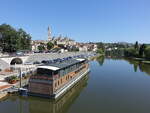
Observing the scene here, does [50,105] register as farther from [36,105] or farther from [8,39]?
[8,39]

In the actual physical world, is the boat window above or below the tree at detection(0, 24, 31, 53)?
below

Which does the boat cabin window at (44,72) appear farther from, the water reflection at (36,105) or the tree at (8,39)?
the tree at (8,39)

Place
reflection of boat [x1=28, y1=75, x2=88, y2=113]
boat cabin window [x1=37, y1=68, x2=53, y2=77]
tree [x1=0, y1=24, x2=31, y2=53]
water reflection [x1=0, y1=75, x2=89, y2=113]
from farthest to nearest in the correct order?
tree [x1=0, y1=24, x2=31, y2=53]
boat cabin window [x1=37, y1=68, x2=53, y2=77]
reflection of boat [x1=28, y1=75, x2=88, y2=113]
water reflection [x1=0, y1=75, x2=89, y2=113]

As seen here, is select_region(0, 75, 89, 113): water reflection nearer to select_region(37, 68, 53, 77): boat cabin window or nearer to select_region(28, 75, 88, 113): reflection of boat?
select_region(28, 75, 88, 113): reflection of boat

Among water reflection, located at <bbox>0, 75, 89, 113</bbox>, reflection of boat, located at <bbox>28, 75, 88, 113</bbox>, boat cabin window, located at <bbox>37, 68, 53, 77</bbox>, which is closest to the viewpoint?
water reflection, located at <bbox>0, 75, 89, 113</bbox>

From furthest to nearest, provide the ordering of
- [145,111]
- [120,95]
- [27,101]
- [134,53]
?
1. [134,53]
2. [120,95]
3. [27,101]
4. [145,111]

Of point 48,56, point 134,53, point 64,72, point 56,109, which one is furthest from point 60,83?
point 134,53

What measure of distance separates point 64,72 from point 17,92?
778cm

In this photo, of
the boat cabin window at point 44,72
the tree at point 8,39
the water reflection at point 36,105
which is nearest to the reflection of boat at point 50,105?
the water reflection at point 36,105

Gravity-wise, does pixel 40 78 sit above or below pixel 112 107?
above

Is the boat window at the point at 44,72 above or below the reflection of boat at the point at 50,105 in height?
above

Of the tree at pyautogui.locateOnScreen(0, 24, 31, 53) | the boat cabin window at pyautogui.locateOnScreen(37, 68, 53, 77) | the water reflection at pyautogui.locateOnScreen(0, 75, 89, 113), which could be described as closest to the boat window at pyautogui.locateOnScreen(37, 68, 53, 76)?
the boat cabin window at pyautogui.locateOnScreen(37, 68, 53, 77)

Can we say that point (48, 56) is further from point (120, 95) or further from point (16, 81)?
point (120, 95)

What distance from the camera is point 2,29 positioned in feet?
157
